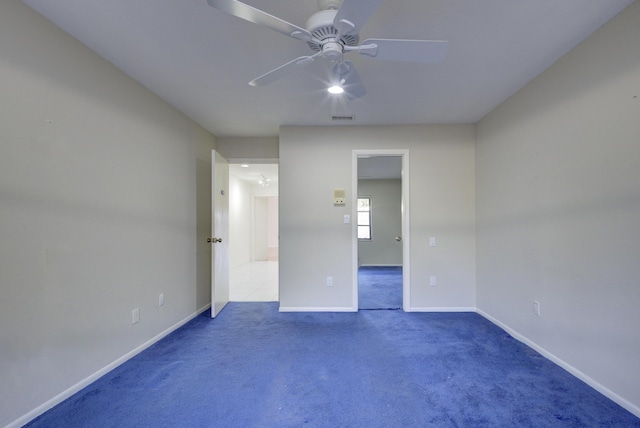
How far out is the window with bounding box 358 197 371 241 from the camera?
772cm

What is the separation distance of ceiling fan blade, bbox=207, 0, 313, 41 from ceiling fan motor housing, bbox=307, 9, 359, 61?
0.05 m

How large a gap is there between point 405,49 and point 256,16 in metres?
0.78

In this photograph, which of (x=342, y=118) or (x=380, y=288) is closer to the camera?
(x=342, y=118)

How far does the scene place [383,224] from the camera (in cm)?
763

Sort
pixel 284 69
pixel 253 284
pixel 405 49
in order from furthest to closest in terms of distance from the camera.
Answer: pixel 253 284 < pixel 284 69 < pixel 405 49

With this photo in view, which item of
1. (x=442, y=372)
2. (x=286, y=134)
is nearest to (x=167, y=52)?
(x=286, y=134)

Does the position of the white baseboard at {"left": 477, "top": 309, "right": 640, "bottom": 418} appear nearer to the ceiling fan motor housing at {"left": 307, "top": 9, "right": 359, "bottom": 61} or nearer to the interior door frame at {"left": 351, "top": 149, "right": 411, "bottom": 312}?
the interior door frame at {"left": 351, "top": 149, "right": 411, "bottom": 312}

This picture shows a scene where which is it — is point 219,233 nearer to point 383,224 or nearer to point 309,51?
point 309,51

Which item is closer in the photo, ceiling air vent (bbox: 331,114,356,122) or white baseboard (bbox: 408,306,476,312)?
ceiling air vent (bbox: 331,114,356,122)

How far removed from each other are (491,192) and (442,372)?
203 centimetres

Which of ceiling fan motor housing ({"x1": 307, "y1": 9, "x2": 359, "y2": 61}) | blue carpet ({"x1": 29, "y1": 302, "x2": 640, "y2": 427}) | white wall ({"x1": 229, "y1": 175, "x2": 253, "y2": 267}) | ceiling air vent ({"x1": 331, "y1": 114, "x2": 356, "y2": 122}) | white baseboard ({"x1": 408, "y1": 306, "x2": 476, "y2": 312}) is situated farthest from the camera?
white wall ({"x1": 229, "y1": 175, "x2": 253, "y2": 267})

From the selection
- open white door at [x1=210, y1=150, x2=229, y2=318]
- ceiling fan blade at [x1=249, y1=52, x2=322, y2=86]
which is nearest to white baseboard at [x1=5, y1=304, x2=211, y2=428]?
open white door at [x1=210, y1=150, x2=229, y2=318]

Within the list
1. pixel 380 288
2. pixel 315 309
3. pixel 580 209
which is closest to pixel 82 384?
pixel 315 309

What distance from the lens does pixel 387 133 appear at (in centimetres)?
363
